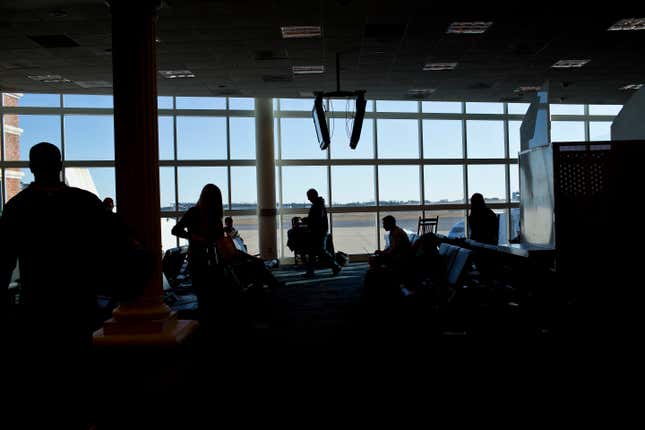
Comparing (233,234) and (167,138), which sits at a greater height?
(167,138)

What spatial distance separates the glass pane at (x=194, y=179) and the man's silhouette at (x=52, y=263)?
982 centimetres

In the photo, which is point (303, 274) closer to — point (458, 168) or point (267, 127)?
point (267, 127)

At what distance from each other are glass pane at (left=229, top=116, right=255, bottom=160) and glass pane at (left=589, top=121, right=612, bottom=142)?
28.4 ft

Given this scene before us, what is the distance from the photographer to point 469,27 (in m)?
6.13

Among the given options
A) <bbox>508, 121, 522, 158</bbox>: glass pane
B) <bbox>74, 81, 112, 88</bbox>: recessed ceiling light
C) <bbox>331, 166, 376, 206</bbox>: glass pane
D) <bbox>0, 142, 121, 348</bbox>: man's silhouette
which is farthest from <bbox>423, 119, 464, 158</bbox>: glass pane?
<bbox>0, 142, 121, 348</bbox>: man's silhouette

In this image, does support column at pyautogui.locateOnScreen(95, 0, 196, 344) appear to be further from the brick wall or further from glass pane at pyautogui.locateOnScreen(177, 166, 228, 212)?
the brick wall

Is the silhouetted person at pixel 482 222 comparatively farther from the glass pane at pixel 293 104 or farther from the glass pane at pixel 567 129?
the glass pane at pixel 567 129

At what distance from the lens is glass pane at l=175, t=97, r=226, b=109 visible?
11211 millimetres

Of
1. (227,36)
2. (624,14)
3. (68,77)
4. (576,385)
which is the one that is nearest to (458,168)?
(624,14)

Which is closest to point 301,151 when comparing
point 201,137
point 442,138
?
point 201,137

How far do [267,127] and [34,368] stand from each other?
9894 mm

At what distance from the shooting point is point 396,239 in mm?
5816

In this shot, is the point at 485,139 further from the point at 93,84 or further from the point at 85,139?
the point at 85,139

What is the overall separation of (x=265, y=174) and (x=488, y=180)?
18.2 feet
